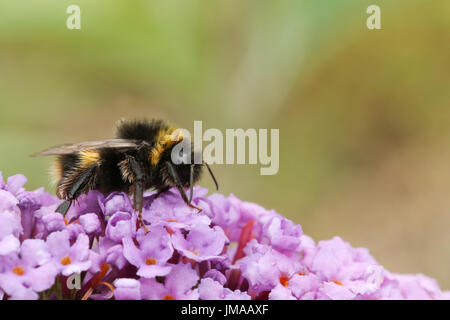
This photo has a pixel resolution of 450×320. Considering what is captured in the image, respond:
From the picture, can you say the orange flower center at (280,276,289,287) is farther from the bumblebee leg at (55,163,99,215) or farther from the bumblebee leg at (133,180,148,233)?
the bumblebee leg at (55,163,99,215)

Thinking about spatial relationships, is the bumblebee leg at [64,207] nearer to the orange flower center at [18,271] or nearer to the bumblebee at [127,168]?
the bumblebee at [127,168]

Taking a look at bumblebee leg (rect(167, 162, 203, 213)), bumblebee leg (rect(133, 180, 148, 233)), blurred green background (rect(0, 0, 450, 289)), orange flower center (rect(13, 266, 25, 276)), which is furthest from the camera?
blurred green background (rect(0, 0, 450, 289))

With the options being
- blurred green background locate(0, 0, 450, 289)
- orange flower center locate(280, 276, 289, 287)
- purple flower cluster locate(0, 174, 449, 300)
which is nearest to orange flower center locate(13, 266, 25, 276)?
A: purple flower cluster locate(0, 174, 449, 300)

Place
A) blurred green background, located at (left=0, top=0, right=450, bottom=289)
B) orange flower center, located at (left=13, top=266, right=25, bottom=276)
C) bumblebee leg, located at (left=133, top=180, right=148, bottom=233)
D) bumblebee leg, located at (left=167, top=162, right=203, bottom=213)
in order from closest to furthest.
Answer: orange flower center, located at (left=13, top=266, right=25, bottom=276), bumblebee leg, located at (left=133, top=180, right=148, bottom=233), bumblebee leg, located at (left=167, top=162, right=203, bottom=213), blurred green background, located at (left=0, top=0, right=450, bottom=289)

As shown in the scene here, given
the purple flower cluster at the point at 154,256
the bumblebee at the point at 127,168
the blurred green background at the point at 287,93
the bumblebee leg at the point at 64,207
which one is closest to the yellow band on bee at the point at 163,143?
the bumblebee at the point at 127,168

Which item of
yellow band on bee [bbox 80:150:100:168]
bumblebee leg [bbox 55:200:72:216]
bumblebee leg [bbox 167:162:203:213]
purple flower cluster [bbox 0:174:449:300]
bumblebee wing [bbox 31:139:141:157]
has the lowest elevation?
purple flower cluster [bbox 0:174:449:300]

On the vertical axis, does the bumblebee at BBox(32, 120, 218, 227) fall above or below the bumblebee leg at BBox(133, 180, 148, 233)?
above

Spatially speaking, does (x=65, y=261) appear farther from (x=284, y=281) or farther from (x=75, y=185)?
(x=284, y=281)

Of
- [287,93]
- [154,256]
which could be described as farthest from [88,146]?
[287,93]
